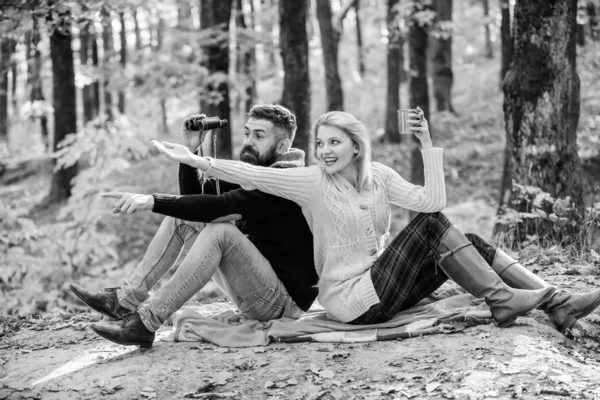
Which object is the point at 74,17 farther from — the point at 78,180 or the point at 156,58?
the point at 156,58

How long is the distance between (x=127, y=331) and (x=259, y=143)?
153 cm

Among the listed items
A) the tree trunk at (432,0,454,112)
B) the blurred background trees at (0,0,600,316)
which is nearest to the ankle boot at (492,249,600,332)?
the blurred background trees at (0,0,600,316)

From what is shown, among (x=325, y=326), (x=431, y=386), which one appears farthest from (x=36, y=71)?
(x=431, y=386)

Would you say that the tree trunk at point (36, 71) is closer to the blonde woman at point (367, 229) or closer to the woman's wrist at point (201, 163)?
the woman's wrist at point (201, 163)

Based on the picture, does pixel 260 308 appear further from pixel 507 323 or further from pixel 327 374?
pixel 507 323

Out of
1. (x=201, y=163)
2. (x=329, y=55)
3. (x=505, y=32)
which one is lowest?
(x=201, y=163)

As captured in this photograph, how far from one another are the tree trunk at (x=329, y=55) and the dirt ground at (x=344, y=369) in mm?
10533

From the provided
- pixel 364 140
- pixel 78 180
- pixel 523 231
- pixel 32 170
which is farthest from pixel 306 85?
pixel 32 170

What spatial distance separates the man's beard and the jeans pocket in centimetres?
91

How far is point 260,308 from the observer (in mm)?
4465

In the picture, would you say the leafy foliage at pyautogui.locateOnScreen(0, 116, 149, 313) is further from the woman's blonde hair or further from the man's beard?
the woman's blonde hair

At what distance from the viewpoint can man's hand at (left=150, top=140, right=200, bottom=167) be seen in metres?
3.87

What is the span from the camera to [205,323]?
4.54 metres

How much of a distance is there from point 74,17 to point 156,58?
8490 millimetres
